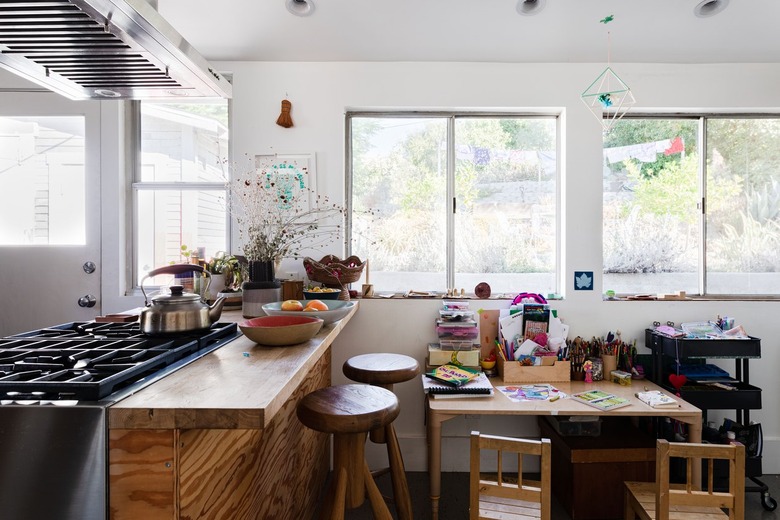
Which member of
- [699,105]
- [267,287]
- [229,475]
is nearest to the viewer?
[229,475]

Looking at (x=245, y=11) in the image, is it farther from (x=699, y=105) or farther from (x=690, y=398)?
(x=690, y=398)

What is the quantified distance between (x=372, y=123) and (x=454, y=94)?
0.57 metres

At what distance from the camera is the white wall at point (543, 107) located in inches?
103

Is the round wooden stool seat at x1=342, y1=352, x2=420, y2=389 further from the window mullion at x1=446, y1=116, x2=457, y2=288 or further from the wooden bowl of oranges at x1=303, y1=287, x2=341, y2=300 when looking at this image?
the window mullion at x1=446, y1=116, x2=457, y2=288

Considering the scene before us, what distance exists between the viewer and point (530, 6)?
2.27 m

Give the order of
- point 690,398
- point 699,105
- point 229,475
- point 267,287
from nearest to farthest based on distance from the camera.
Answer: point 229,475
point 267,287
point 690,398
point 699,105

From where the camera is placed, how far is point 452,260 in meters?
2.75

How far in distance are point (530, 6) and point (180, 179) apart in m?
2.38

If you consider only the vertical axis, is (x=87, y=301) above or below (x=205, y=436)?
above

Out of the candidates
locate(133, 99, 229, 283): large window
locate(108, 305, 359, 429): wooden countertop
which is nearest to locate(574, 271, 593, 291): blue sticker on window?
locate(108, 305, 359, 429): wooden countertop

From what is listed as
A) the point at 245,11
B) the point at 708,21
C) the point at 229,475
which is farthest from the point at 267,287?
the point at 708,21

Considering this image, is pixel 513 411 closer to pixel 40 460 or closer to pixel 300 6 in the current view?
pixel 40 460

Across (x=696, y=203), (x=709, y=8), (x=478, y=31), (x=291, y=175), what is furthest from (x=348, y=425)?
(x=709, y=8)

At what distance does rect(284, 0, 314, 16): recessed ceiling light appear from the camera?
2272mm
